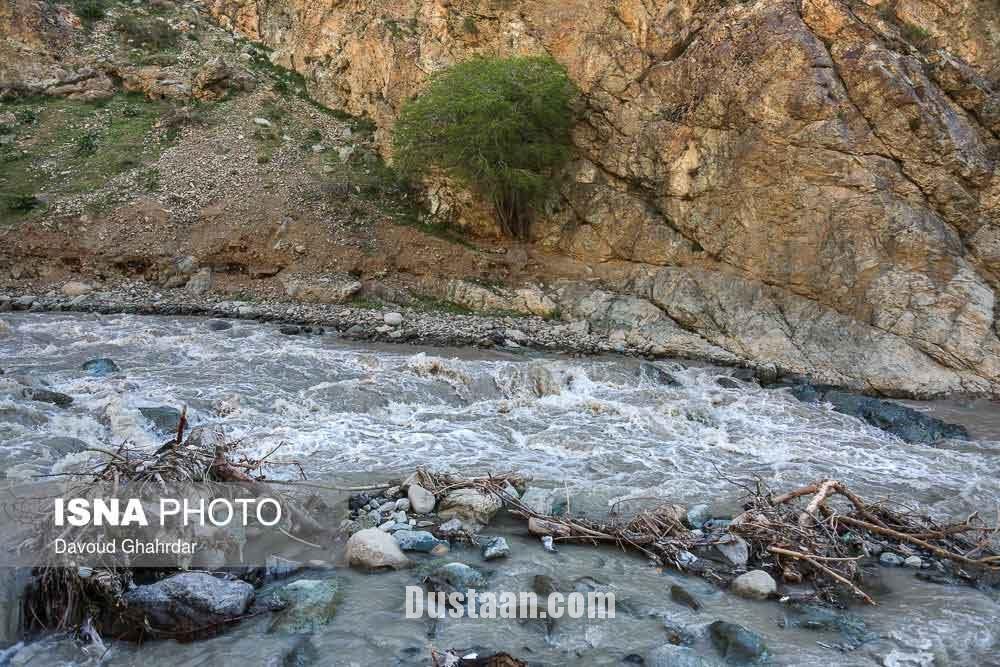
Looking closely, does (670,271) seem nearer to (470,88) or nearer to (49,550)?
(470,88)

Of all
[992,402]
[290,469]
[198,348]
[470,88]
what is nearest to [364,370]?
[198,348]

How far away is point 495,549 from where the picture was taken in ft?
20.5

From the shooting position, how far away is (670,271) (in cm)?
1991

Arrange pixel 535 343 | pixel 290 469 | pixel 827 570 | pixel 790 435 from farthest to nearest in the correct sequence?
pixel 535 343, pixel 790 435, pixel 290 469, pixel 827 570

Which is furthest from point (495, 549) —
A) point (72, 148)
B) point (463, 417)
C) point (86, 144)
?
point (72, 148)

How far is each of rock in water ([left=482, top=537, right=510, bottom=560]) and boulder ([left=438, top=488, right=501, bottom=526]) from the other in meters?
0.48

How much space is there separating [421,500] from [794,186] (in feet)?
53.3

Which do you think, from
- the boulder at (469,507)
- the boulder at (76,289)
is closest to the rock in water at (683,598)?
the boulder at (469,507)

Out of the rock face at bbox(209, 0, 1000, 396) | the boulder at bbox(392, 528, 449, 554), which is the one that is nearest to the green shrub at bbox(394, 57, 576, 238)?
the rock face at bbox(209, 0, 1000, 396)

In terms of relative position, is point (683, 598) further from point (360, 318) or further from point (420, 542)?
point (360, 318)

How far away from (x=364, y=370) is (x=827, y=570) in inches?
375

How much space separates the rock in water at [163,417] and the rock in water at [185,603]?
5.04 metres

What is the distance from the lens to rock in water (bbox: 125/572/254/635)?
474 centimetres

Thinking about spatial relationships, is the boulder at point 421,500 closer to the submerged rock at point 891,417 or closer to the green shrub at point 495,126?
the submerged rock at point 891,417
